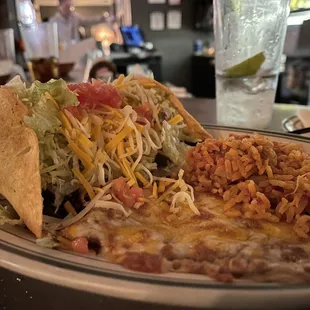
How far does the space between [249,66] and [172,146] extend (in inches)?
21.2

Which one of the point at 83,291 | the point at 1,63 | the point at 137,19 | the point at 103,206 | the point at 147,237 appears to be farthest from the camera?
the point at 137,19

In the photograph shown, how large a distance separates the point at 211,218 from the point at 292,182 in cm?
18

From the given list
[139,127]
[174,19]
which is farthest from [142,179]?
[174,19]

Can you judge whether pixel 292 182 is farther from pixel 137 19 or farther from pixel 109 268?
pixel 137 19

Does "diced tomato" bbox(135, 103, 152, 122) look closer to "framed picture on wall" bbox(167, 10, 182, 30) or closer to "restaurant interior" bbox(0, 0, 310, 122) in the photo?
"restaurant interior" bbox(0, 0, 310, 122)

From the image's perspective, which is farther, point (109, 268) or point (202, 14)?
point (202, 14)

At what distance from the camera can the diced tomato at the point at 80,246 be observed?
0.68 m

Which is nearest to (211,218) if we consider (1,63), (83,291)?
(83,291)

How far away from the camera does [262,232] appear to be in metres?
0.74

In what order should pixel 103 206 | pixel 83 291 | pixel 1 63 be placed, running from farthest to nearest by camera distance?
pixel 1 63 < pixel 103 206 < pixel 83 291

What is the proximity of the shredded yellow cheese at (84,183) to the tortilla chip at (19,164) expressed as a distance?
4.8 inches

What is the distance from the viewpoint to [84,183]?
2.95 ft

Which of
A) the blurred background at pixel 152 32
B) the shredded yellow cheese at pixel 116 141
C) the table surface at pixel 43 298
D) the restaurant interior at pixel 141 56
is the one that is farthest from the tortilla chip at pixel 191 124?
the blurred background at pixel 152 32

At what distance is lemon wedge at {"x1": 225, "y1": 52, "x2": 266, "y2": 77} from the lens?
1.47 metres
